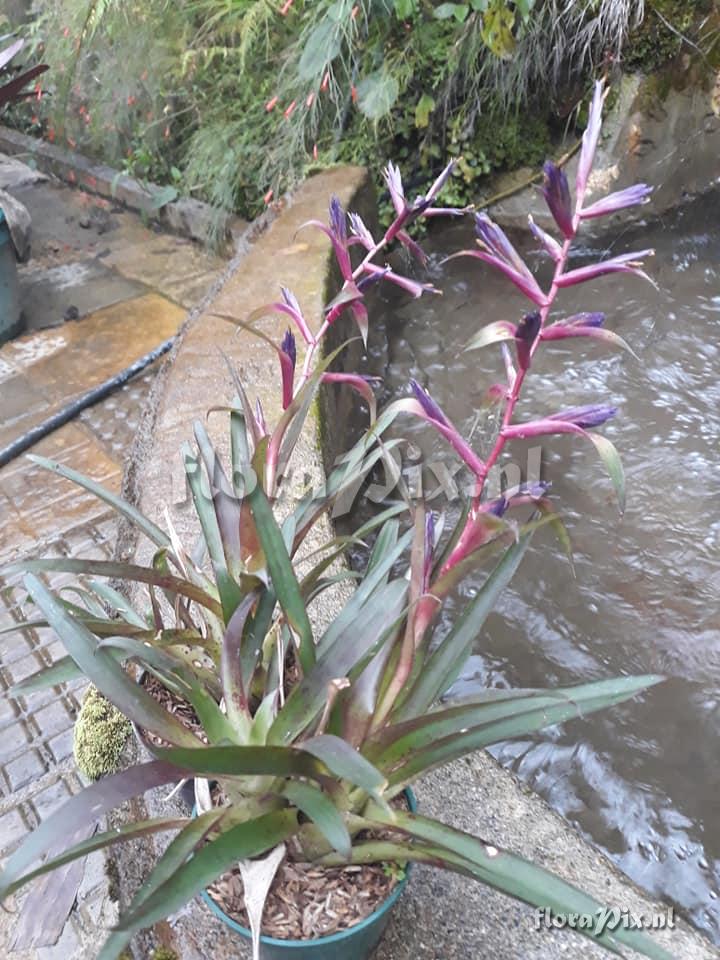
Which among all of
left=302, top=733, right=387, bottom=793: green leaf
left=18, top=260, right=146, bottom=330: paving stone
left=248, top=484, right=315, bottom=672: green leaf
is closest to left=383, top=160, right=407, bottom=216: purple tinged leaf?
left=248, top=484, right=315, bottom=672: green leaf

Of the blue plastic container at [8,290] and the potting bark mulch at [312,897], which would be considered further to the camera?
the blue plastic container at [8,290]

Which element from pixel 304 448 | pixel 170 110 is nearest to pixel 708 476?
pixel 304 448

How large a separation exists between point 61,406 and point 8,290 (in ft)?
2.70

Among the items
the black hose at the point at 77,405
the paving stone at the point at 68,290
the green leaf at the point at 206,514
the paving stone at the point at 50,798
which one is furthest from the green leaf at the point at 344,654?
the paving stone at the point at 68,290

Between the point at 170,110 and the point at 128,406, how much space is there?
255 cm

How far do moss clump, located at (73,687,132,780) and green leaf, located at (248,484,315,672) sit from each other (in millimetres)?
693

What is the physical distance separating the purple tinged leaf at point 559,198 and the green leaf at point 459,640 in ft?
1.40

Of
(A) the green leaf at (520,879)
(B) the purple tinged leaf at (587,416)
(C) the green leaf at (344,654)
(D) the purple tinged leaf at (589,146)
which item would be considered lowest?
(A) the green leaf at (520,879)

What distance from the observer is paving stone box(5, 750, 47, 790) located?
6.82 ft

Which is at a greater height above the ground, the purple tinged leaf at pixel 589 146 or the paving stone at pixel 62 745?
the purple tinged leaf at pixel 589 146

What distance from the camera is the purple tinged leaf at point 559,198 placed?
0.84 m

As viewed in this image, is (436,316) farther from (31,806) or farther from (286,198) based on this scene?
(31,806)

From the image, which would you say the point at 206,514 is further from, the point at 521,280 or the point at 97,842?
the point at 521,280

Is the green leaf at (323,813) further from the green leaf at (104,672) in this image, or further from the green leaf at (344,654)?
the green leaf at (104,672)
